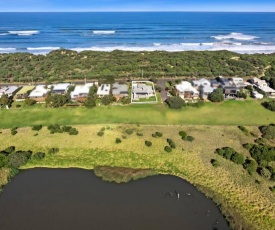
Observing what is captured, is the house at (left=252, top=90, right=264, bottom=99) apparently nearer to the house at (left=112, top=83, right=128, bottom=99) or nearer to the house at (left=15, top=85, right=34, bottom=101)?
the house at (left=112, top=83, right=128, bottom=99)

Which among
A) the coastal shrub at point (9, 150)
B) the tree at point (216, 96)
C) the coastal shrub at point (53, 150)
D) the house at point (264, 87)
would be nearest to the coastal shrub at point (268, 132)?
the tree at point (216, 96)

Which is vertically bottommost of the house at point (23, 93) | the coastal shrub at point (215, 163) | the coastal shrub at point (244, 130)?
the coastal shrub at point (215, 163)

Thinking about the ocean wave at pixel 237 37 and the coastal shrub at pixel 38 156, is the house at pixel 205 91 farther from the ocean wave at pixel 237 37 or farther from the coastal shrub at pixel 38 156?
the ocean wave at pixel 237 37

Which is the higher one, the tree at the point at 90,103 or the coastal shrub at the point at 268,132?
the tree at the point at 90,103

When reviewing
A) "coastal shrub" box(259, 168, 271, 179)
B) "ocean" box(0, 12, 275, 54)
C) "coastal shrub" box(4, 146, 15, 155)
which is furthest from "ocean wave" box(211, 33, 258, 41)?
"coastal shrub" box(4, 146, 15, 155)

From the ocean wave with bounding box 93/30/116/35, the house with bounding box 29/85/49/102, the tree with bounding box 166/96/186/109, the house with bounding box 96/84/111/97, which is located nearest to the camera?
the tree with bounding box 166/96/186/109

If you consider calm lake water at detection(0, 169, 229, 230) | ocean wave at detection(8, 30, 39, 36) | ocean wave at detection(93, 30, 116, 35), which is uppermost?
ocean wave at detection(8, 30, 39, 36)
